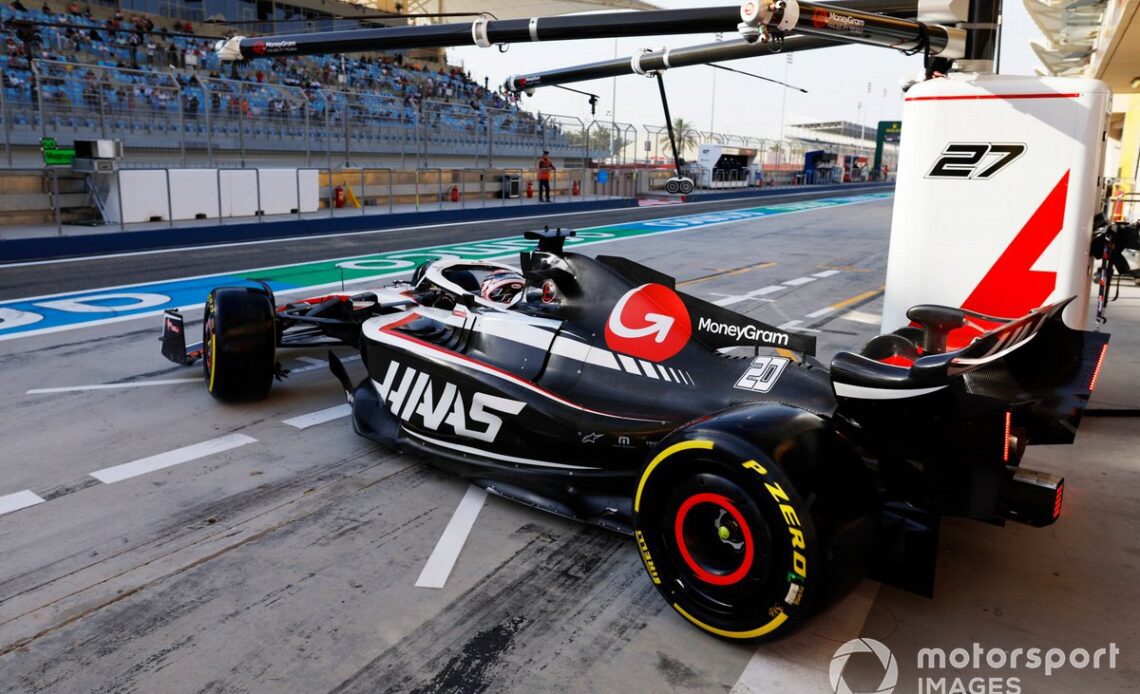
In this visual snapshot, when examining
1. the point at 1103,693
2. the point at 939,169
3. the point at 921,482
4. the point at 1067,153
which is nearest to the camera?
the point at 1103,693

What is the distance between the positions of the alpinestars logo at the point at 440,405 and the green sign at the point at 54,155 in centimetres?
1370

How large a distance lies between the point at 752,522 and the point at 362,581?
5.95 ft

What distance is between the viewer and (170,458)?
5.14 metres

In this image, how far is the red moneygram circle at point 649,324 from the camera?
4242 millimetres

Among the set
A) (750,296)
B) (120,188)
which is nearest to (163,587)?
(750,296)

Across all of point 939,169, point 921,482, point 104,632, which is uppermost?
point 939,169

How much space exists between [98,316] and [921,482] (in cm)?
912

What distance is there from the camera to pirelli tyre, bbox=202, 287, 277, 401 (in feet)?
19.4

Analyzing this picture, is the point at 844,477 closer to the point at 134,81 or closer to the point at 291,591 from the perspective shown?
the point at 291,591

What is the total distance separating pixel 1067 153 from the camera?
512 centimetres

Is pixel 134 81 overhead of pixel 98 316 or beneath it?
overhead

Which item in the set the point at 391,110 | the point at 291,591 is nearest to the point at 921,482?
the point at 291,591

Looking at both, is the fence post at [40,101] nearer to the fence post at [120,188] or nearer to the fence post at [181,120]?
the fence post at [120,188]

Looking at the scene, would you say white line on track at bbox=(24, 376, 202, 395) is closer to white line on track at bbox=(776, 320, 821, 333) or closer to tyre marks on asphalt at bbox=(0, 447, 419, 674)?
tyre marks on asphalt at bbox=(0, 447, 419, 674)
